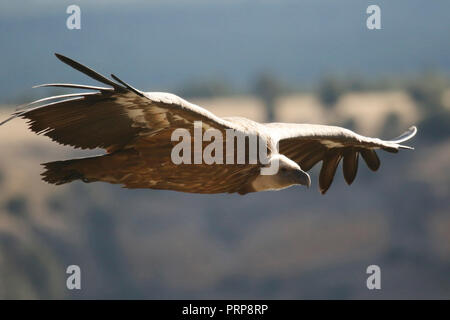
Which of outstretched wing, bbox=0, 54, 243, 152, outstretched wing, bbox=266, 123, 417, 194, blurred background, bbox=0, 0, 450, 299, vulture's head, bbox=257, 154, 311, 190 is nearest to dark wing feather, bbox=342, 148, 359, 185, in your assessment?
outstretched wing, bbox=266, 123, 417, 194

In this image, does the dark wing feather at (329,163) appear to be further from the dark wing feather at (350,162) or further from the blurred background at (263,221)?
the blurred background at (263,221)

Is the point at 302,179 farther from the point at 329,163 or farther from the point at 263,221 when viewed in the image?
the point at 263,221

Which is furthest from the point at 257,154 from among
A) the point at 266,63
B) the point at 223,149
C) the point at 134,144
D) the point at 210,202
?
the point at 266,63

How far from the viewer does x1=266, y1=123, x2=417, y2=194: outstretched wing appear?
9383mm

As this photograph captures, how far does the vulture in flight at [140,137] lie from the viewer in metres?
7.49

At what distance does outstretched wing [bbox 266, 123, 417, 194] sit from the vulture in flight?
282 millimetres

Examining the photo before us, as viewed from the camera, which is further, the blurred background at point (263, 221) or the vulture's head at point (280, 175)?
the blurred background at point (263, 221)

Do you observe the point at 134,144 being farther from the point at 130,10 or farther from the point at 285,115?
the point at 130,10

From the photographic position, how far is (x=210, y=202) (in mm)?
44594

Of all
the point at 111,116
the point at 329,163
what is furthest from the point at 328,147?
the point at 111,116

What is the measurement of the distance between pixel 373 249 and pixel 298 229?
10.2 feet

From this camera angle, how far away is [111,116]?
7.73 meters

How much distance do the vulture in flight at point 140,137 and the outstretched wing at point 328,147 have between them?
0.28 metres

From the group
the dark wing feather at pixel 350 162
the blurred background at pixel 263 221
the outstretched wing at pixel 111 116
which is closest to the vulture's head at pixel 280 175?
the outstretched wing at pixel 111 116
